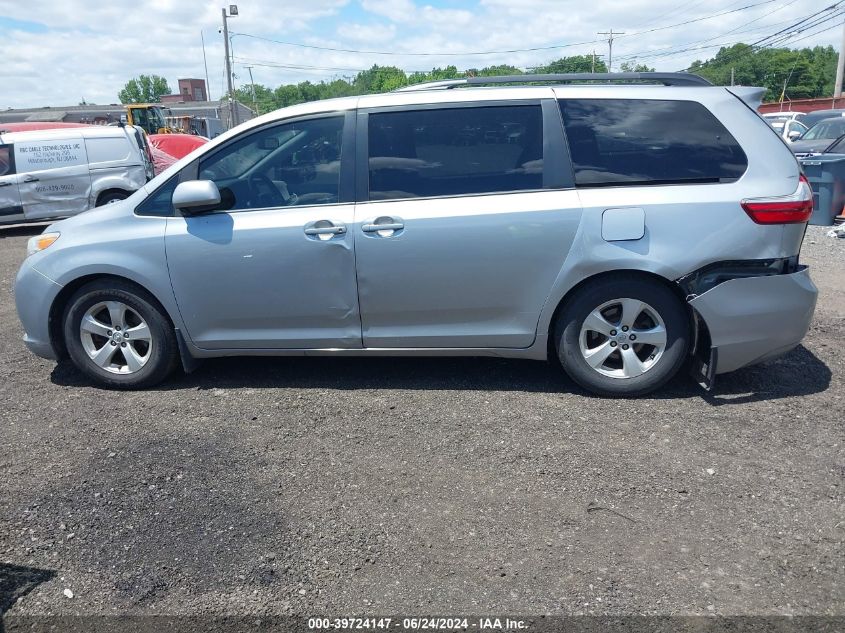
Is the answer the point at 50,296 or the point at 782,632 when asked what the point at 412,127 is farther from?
the point at 782,632

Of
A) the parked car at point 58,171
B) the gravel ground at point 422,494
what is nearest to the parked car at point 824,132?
the gravel ground at point 422,494

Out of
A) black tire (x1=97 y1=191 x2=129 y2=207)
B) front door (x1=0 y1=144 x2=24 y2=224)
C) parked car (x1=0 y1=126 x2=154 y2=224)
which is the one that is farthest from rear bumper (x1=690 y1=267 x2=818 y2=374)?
front door (x1=0 y1=144 x2=24 y2=224)

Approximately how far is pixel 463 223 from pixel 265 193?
4.21 feet

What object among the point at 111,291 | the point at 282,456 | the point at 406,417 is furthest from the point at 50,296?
the point at 406,417

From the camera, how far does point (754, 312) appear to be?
439cm

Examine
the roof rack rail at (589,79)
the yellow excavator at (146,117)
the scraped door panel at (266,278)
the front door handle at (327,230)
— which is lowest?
the scraped door panel at (266,278)

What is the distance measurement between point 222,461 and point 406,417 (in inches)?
43.5

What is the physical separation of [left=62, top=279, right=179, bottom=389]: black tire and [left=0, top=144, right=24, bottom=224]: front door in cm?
987

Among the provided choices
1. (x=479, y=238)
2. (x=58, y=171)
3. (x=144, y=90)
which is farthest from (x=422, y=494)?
(x=144, y=90)

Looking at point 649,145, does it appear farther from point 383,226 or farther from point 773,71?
point 773,71

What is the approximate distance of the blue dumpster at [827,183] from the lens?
1111 centimetres

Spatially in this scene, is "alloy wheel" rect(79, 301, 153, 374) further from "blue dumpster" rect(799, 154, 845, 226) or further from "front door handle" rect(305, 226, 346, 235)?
"blue dumpster" rect(799, 154, 845, 226)

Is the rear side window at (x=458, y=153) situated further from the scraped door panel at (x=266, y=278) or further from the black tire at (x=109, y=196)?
the black tire at (x=109, y=196)

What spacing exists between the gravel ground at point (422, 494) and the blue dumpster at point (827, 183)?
7.06m
